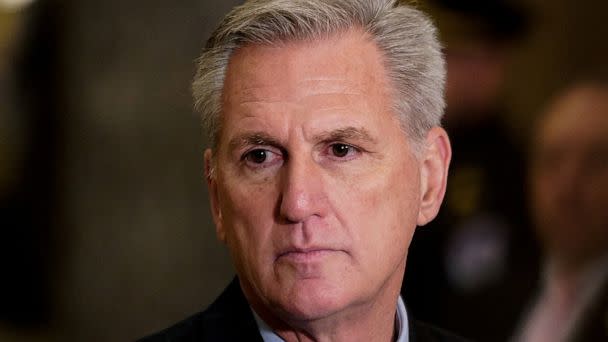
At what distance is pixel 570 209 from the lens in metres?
5.01

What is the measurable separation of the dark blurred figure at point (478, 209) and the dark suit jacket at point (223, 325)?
2.60 metres

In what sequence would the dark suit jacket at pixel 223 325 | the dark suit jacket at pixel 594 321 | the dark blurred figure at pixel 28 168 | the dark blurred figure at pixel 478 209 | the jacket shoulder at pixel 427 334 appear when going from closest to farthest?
the dark suit jacket at pixel 223 325, the jacket shoulder at pixel 427 334, the dark suit jacket at pixel 594 321, the dark blurred figure at pixel 478 209, the dark blurred figure at pixel 28 168

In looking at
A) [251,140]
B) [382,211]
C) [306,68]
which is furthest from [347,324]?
[306,68]

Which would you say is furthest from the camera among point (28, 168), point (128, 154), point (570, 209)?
point (28, 168)

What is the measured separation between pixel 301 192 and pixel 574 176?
9.67 feet

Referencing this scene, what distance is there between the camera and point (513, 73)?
5.15 meters

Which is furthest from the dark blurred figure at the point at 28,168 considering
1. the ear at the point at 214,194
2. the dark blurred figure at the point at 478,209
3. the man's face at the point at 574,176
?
the ear at the point at 214,194

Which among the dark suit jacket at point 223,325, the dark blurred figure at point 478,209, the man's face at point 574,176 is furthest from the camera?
the dark blurred figure at point 478,209

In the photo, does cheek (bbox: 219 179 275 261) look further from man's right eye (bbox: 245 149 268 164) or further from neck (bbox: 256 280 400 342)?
neck (bbox: 256 280 400 342)

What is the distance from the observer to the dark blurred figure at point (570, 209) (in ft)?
16.1

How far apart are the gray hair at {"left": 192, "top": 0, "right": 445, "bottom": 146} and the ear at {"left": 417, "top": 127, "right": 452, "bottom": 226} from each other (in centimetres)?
5

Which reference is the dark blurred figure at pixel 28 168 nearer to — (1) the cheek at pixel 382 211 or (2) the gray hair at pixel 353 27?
(2) the gray hair at pixel 353 27

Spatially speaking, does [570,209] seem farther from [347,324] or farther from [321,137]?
[321,137]

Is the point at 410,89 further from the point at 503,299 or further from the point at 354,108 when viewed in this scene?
the point at 503,299
